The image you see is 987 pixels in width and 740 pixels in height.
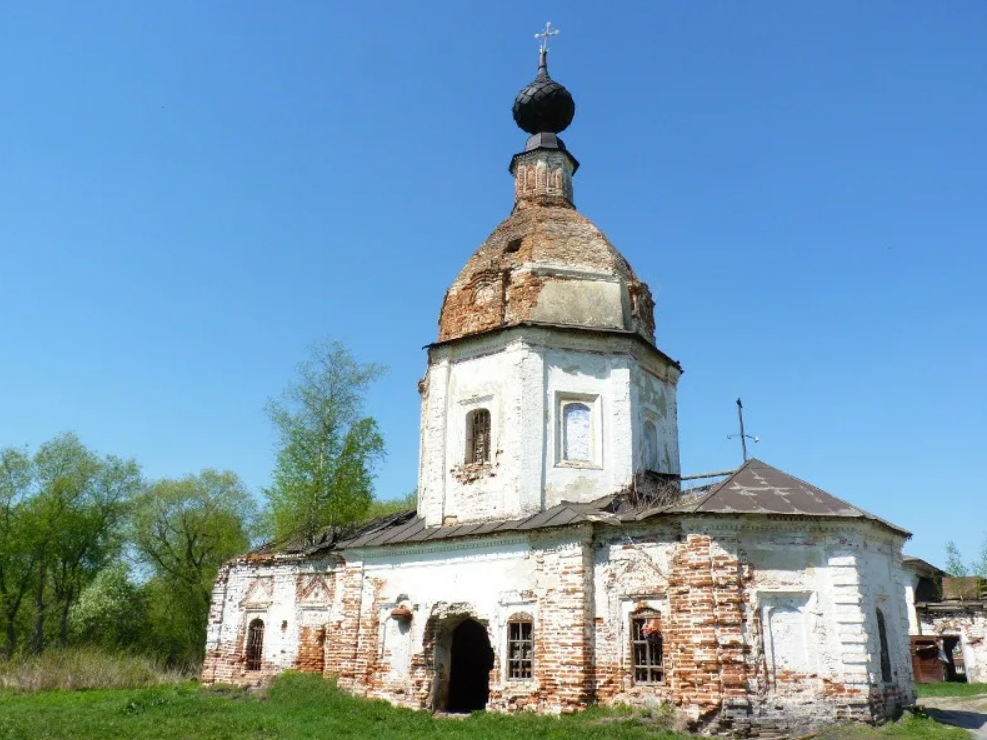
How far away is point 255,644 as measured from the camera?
17828 mm

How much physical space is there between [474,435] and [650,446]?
3767 millimetres

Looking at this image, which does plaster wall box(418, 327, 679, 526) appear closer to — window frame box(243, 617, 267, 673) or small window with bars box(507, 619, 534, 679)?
small window with bars box(507, 619, 534, 679)

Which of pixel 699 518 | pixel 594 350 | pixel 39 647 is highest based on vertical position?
pixel 594 350

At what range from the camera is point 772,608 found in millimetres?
11383

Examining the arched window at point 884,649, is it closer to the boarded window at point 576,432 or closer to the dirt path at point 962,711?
the dirt path at point 962,711

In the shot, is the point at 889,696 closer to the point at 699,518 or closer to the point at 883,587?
the point at 883,587

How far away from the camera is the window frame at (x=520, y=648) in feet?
41.6

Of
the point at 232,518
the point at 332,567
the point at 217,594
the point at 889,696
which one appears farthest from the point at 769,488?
the point at 232,518

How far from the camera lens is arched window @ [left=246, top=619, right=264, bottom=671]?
1767 cm

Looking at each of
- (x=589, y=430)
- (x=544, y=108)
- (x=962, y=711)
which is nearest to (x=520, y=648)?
(x=589, y=430)

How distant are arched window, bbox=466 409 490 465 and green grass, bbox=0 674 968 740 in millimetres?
4873

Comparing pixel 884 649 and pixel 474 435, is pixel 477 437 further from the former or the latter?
pixel 884 649

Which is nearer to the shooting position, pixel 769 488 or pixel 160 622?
pixel 769 488

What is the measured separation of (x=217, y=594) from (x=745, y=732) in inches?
517
